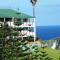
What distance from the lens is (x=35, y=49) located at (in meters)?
8.63

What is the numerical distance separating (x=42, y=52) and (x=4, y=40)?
119 cm

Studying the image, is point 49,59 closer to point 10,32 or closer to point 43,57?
point 43,57

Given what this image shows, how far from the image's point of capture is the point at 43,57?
28.2 ft

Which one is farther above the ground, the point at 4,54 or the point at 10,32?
the point at 10,32

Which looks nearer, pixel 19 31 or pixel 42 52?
pixel 19 31

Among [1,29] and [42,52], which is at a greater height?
[1,29]

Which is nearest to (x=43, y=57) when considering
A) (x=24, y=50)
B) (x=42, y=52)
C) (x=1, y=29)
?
(x=42, y=52)

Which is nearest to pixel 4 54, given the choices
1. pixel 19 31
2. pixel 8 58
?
pixel 8 58

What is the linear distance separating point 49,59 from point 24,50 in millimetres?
892

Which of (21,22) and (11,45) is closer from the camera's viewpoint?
(11,45)

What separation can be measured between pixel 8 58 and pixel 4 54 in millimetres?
130

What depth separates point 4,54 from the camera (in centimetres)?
789

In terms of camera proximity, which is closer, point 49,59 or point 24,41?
point 24,41

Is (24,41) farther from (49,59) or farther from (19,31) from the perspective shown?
(49,59)
